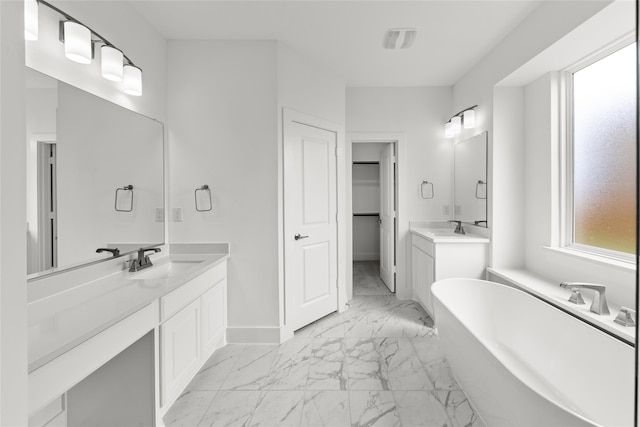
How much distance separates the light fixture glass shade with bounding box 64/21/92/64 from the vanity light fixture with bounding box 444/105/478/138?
10.7ft

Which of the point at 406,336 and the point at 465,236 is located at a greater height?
the point at 465,236

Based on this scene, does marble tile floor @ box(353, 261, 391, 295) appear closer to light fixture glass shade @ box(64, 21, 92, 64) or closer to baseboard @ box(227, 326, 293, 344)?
baseboard @ box(227, 326, 293, 344)

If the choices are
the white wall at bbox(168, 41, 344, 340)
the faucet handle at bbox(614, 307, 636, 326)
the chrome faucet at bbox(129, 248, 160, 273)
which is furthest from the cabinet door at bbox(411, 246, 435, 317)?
the chrome faucet at bbox(129, 248, 160, 273)

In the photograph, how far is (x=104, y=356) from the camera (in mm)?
1237

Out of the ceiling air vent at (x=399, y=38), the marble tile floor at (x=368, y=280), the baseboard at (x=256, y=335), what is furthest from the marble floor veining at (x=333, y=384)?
the ceiling air vent at (x=399, y=38)

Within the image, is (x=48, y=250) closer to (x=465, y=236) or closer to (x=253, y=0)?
(x=253, y=0)

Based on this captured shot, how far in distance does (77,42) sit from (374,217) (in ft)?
17.2

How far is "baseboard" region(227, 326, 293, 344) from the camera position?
2605mm

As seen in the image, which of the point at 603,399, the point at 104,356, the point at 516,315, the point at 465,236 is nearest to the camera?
the point at 104,356

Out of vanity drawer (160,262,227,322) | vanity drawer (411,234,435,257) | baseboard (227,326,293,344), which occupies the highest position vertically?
vanity drawer (411,234,435,257)

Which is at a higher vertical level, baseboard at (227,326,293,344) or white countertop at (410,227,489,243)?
white countertop at (410,227,489,243)

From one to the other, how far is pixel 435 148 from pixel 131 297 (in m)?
3.46

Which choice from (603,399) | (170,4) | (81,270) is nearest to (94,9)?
(170,4)

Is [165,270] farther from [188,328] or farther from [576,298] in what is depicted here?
[576,298]
